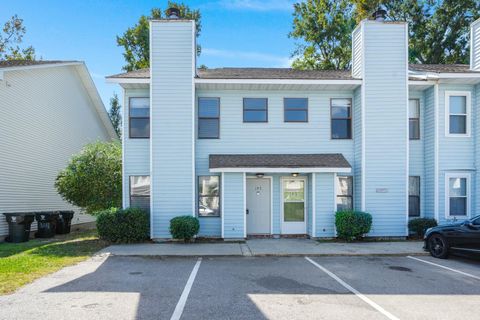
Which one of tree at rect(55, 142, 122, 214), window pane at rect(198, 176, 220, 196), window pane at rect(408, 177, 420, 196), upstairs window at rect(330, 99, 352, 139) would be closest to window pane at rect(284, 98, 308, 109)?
upstairs window at rect(330, 99, 352, 139)

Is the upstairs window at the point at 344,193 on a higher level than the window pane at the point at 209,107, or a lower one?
lower

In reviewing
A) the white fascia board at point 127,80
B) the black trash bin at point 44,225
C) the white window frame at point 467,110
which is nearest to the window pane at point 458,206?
the white window frame at point 467,110

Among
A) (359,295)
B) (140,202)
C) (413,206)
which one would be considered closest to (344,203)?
(413,206)

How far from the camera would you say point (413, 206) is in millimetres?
14531

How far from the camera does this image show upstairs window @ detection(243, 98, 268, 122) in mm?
14438

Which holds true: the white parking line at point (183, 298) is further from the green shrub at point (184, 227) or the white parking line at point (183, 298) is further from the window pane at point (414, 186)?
the window pane at point (414, 186)

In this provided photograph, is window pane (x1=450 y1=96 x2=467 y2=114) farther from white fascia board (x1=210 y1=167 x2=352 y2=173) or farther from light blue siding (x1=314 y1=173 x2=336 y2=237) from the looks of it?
light blue siding (x1=314 y1=173 x2=336 y2=237)

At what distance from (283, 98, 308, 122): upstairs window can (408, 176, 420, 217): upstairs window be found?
15.9 ft

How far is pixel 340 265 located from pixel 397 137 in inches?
252

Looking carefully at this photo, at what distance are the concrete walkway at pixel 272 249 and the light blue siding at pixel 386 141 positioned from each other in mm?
1214

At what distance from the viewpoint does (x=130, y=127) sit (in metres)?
14.2

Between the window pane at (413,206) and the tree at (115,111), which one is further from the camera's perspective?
the tree at (115,111)

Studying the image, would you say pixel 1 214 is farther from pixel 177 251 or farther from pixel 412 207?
pixel 412 207

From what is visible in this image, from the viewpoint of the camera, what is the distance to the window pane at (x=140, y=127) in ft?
46.6
